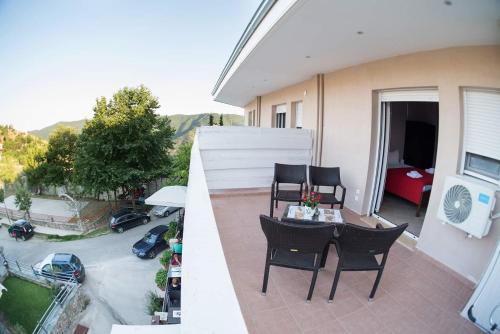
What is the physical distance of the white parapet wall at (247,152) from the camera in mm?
4637

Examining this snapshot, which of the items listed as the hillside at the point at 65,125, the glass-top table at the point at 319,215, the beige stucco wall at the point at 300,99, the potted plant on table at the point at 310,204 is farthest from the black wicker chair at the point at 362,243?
the hillside at the point at 65,125

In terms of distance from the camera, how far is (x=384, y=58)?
3.26m

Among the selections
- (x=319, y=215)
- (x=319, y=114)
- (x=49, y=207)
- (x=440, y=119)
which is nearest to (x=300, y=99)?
(x=319, y=114)

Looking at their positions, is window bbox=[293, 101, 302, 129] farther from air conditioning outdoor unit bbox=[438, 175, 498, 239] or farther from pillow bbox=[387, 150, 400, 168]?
air conditioning outdoor unit bbox=[438, 175, 498, 239]

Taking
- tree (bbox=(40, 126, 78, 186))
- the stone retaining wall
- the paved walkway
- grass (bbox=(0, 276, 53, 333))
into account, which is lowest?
grass (bbox=(0, 276, 53, 333))

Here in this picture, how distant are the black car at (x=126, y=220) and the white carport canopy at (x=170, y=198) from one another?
8.40m

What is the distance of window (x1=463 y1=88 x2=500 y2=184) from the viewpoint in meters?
2.18

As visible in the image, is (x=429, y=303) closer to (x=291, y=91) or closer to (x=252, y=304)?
(x=252, y=304)

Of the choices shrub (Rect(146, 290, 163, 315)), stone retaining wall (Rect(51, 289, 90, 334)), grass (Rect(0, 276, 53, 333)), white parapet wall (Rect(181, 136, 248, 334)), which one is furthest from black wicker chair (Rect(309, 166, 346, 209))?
grass (Rect(0, 276, 53, 333))

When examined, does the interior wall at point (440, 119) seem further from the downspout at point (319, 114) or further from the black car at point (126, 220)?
the black car at point (126, 220)

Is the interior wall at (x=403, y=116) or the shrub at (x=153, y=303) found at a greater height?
the interior wall at (x=403, y=116)

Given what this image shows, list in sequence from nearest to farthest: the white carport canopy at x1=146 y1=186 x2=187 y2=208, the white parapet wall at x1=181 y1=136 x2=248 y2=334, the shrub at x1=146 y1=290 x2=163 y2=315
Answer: the white parapet wall at x1=181 y1=136 x2=248 y2=334 → the white carport canopy at x1=146 y1=186 x2=187 y2=208 → the shrub at x1=146 y1=290 x2=163 y2=315

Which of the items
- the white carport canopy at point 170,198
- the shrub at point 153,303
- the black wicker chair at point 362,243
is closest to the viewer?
the black wicker chair at point 362,243

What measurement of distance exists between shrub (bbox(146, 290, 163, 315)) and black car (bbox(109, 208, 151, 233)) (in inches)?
253
